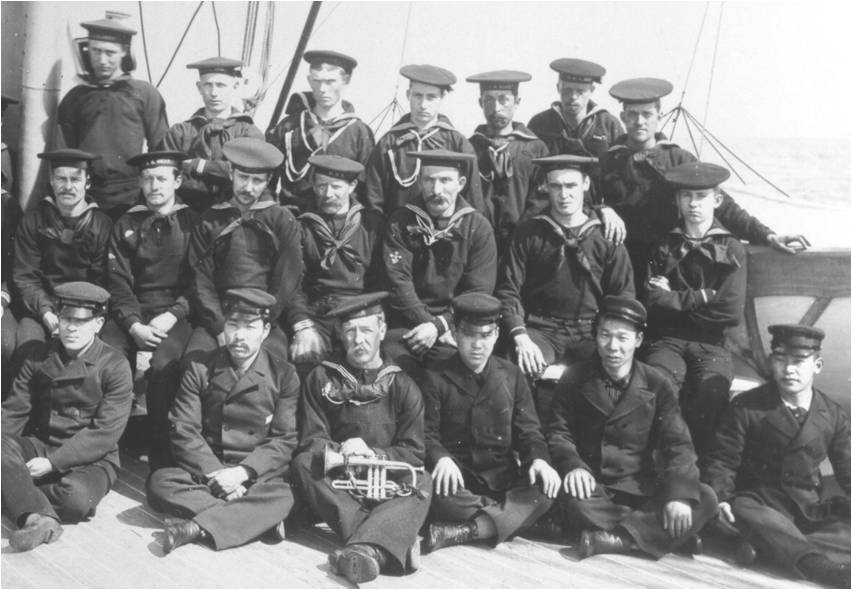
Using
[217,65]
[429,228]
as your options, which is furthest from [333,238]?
[217,65]

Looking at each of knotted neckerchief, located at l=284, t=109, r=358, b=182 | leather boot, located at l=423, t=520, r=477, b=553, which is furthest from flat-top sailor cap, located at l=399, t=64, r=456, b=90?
leather boot, located at l=423, t=520, r=477, b=553

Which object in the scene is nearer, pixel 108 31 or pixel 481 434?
pixel 481 434

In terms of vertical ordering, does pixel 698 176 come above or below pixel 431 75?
below

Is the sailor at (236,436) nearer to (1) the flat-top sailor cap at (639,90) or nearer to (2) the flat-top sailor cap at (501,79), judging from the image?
(2) the flat-top sailor cap at (501,79)

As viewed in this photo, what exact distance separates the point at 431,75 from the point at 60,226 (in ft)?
7.59

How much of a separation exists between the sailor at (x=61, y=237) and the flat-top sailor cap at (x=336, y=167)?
1243 millimetres

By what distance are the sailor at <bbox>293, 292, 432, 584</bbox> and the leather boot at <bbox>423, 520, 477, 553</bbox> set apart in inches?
5.4

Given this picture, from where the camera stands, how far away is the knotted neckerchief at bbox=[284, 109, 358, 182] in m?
5.31

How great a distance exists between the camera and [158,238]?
4746 millimetres

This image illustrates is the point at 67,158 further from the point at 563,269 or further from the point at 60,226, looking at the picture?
→ the point at 563,269

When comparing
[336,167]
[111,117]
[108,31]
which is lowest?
[336,167]

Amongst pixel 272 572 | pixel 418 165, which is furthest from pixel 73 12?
pixel 272 572

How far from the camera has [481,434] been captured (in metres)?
4.13

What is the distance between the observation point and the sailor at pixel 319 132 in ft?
17.3
